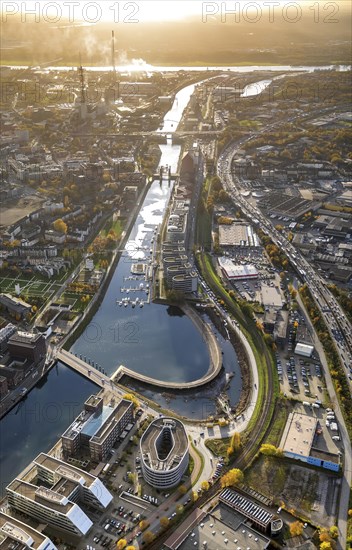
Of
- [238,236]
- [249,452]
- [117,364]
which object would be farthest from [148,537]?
[238,236]

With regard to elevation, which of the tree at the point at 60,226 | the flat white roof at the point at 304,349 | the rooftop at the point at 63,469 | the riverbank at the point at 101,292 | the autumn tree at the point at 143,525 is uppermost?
the tree at the point at 60,226

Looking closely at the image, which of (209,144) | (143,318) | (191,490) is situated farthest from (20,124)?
(191,490)

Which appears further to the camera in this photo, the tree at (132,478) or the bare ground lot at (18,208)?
the bare ground lot at (18,208)

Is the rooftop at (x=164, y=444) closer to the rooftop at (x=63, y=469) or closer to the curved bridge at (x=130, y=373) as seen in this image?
the rooftop at (x=63, y=469)

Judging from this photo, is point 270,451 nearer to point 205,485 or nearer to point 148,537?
point 205,485

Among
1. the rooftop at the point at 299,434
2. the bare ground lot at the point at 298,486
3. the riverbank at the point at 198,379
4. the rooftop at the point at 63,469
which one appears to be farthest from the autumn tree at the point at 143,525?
the riverbank at the point at 198,379

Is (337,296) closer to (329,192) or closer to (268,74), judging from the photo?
(329,192)
